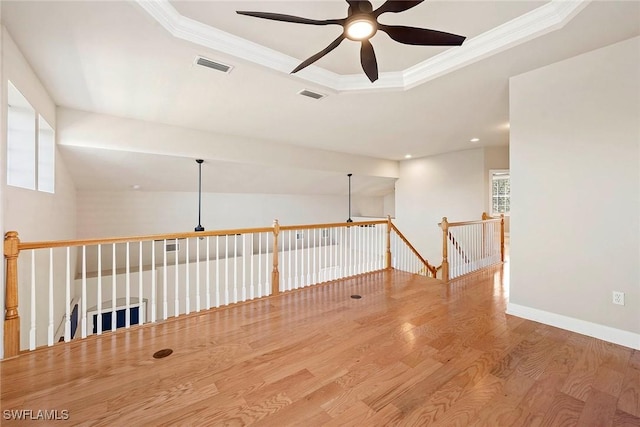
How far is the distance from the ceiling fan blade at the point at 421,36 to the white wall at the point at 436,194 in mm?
5148

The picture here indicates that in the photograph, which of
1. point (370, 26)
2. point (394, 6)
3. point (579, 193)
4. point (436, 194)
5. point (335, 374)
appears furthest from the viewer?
point (436, 194)

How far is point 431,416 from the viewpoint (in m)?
1.68

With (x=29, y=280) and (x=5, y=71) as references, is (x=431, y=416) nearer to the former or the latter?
(x=29, y=280)

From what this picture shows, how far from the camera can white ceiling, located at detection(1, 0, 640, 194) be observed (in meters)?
2.11

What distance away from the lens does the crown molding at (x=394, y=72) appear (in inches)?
83.0

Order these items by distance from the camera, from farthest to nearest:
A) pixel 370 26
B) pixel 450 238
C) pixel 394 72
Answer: pixel 450 238
pixel 394 72
pixel 370 26

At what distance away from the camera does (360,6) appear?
1.68m

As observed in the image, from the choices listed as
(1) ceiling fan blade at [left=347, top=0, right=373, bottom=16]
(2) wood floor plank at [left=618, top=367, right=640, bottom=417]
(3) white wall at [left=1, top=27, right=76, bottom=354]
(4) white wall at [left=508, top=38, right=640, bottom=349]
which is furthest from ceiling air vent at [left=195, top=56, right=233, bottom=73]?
(2) wood floor plank at [left=618, top=367, right=640, bottom=417]

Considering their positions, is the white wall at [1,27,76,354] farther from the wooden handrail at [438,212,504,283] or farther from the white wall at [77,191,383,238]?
the wooden handrail at [438,212,504,283]

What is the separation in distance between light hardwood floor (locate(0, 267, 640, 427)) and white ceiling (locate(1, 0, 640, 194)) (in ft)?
8.56

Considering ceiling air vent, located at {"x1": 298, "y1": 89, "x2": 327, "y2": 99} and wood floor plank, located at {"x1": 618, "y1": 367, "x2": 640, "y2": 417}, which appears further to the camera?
ceiling air vent, located at {"x1": 298, "y1": 89, "x2": 327, "y2": 99}

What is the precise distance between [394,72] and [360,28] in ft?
4.77

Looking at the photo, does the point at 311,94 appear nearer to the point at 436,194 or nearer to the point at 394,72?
the point at 394,72

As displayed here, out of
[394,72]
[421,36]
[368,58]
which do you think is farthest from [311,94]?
[421,36]
